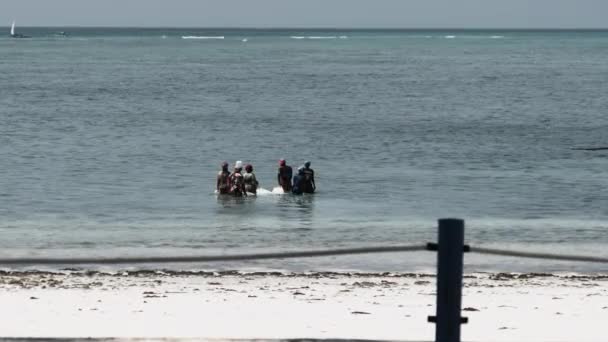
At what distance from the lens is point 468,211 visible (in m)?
32.0

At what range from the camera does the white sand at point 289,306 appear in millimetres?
13258

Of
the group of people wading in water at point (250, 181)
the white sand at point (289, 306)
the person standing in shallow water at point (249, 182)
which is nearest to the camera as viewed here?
the white sand at point (289, 306)

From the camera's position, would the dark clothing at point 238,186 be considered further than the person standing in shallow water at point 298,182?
No

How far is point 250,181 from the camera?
3288 cm

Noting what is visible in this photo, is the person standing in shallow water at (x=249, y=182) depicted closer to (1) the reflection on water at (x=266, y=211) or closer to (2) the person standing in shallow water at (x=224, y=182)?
(1) the reflection on water at (x=266, y=211)

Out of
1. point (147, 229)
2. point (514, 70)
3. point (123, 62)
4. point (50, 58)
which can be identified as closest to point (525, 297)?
point (147, 229)

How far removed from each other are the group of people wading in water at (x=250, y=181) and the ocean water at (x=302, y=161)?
1.40ft

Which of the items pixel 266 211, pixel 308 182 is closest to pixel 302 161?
pixel 308 182

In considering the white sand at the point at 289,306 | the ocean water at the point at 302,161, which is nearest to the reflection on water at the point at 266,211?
the ocean water at the point at 302,161

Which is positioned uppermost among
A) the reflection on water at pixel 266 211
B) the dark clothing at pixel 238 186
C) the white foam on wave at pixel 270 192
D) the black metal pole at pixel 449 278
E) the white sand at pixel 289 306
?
the black metal pole at pixel 449 278

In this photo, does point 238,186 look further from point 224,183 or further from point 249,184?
point 224,183

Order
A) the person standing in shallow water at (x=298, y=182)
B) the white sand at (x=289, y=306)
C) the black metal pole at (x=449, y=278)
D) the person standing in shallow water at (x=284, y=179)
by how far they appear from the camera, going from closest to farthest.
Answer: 1. the black metal pole at (x=449, y=278)
2. the white sand at (x=289, y=306)
3. the person standing in shallow water at (x=298, y=182)
4. the person standing in shallow water at (x=284, y=179)

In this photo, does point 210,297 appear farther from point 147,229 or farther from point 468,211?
point 468,211

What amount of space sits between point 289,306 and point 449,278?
8.56 meters
